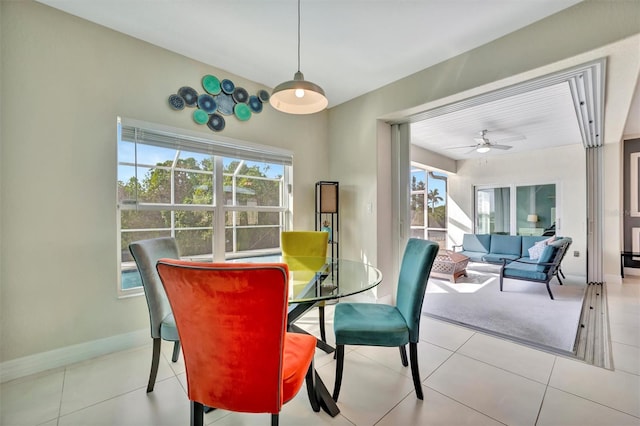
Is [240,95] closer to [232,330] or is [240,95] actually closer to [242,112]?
[242,112]

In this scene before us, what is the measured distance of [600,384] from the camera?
175cm

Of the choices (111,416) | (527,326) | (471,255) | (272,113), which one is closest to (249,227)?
(272,113)

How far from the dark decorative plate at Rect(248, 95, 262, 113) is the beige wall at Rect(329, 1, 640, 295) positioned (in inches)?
43.3

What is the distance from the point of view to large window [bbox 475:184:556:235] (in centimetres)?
570

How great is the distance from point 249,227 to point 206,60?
1.77 metres

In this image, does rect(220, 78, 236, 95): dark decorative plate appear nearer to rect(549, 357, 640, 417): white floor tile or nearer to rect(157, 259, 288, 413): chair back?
rect(157, 259, 288, 413): chair back

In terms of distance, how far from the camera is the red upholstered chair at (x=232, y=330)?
0.91 meters

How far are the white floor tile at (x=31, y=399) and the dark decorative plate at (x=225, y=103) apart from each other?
2.52 m

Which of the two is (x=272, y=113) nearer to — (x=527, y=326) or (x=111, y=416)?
(x=111, y=416)

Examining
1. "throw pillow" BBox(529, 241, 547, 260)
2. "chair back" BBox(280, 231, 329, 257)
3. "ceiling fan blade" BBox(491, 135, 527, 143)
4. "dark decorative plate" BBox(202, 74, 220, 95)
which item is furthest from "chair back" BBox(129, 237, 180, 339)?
"ceiling fan blade" BBox(491, 135, 527, 143)

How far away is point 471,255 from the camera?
19.1ft

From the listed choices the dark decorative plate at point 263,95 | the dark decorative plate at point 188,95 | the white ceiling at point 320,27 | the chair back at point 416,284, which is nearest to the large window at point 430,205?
the white ceiling at point 320,27

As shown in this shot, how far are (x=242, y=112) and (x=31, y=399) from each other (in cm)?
274

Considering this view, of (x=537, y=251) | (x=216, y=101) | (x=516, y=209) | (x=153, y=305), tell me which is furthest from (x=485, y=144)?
(x=153, y=305)
